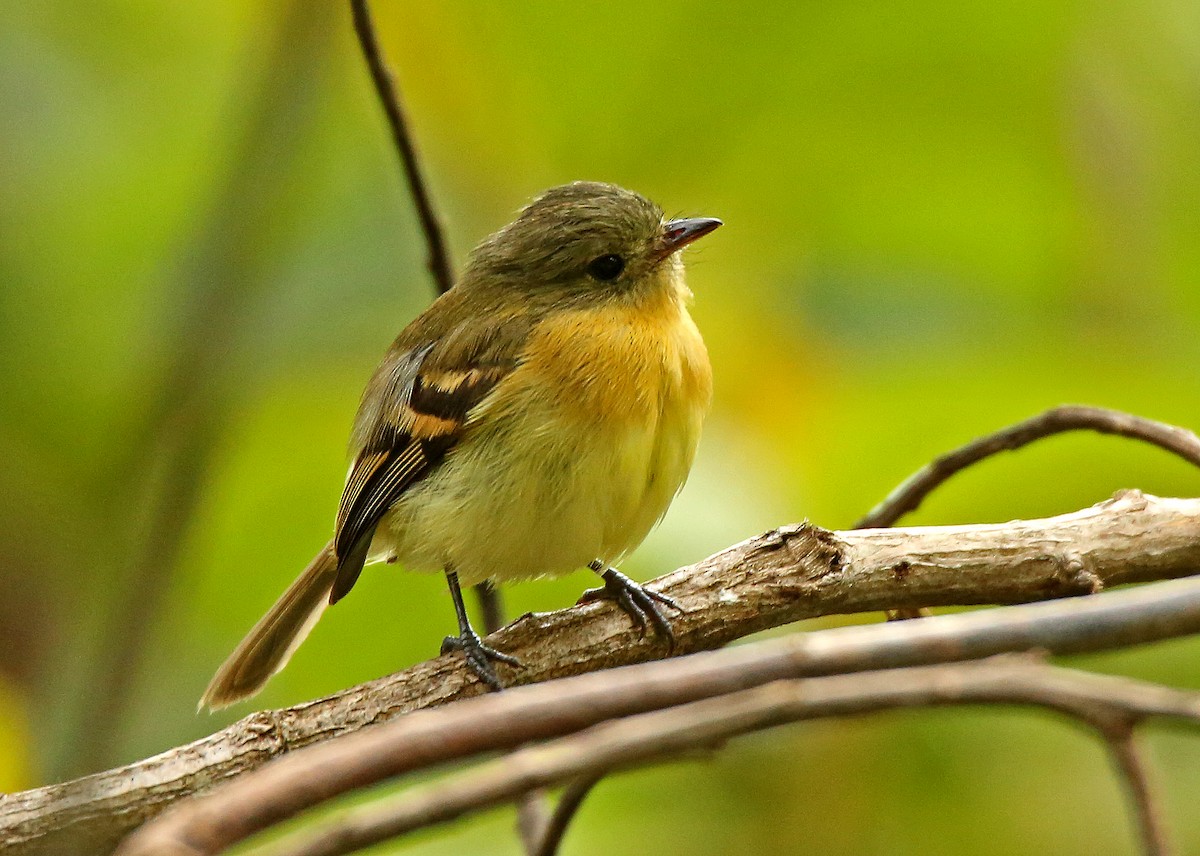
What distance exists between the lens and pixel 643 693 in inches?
47.3

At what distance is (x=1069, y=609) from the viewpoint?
129cm

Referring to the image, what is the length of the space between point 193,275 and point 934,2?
2795 mm

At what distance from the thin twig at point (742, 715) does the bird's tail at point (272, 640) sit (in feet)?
7.96

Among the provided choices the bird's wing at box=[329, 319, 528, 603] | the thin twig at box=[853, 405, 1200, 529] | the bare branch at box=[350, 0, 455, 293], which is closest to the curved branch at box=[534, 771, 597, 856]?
the bird's wing at box=[329, 319, 528, 603]

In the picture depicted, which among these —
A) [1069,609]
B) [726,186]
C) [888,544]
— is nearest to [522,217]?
[726,186]

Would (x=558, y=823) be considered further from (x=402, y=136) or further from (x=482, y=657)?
(x=402, y=136)

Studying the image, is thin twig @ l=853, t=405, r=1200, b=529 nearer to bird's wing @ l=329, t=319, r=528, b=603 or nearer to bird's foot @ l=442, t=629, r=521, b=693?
bird's foot @ l=442, t=629, r=521, b=693

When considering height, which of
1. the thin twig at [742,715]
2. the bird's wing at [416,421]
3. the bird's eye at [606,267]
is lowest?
the thin twig at [742,715]

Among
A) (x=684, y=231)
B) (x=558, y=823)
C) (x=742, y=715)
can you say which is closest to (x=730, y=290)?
(x=684, y=231)

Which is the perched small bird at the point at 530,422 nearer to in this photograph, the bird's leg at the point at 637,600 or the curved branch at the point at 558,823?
the bird's leg at the point at 637,600

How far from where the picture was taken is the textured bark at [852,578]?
8.57 ft

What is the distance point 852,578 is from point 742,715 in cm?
147

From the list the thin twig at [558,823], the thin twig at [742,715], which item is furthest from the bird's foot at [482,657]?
the thin twig at [742,715]

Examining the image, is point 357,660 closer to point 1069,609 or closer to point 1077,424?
point 1077,424
